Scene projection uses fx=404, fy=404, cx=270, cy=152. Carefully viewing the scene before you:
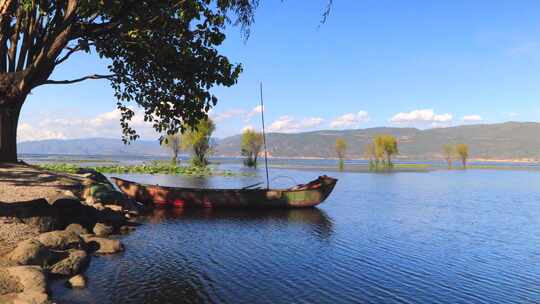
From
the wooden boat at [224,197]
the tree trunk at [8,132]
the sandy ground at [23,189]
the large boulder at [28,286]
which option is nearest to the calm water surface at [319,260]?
the large boulder at [28,286]

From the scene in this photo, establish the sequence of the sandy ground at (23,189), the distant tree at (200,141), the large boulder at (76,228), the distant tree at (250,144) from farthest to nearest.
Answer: the distant tree at (250,144) → the distant tree at (200,141) → the large boulder at (76,228) → the sandy ground at (23,189)

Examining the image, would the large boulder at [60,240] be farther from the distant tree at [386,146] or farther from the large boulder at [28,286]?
the distant tree at [386,146]

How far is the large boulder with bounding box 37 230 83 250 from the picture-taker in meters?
15.3

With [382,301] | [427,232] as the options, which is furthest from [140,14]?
[427,232]

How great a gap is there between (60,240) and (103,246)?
68.4 inches

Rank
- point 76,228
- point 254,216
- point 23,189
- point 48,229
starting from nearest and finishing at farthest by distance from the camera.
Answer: point 48,229, point 76,228, point 23,189, point 254,216

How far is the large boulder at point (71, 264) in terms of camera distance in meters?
13.2

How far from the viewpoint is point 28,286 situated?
11.0 meters

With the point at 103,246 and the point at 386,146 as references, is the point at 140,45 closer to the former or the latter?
the point at 103,246

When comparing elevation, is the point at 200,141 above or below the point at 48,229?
above

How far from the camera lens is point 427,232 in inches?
959

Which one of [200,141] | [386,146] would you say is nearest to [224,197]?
[200,141]

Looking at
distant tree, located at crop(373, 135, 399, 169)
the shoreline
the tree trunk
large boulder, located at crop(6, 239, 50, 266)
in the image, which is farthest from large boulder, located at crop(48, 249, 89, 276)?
distant tree, located at crop(373, 135, 399, 169)

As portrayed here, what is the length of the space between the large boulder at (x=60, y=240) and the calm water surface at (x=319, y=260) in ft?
4.71
